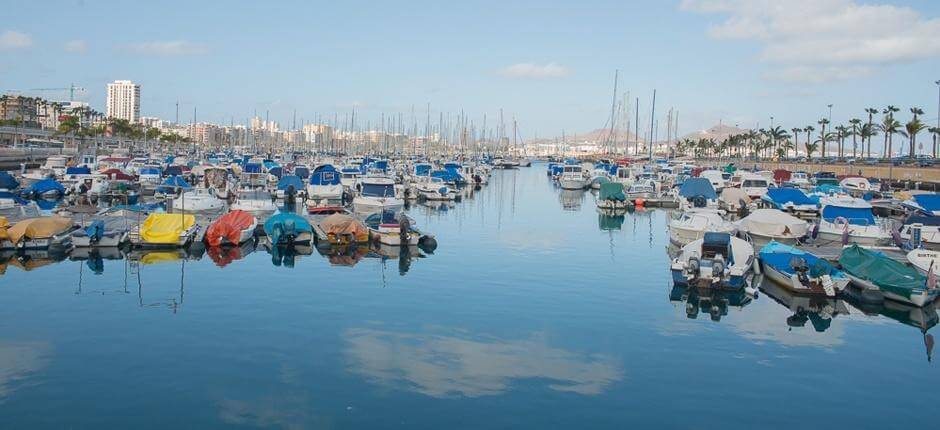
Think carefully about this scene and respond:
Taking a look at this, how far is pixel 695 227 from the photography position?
39.8m

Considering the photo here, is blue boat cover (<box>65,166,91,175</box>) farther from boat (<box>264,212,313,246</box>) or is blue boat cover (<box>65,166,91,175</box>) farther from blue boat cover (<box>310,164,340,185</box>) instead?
boat (<box>264,212,313,246</box>)

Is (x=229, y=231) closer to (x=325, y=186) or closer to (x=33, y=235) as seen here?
(x=33, y=235)

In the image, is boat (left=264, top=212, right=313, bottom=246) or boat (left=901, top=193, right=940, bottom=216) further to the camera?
boat (left=901, top=193, right=940, bottom=216)

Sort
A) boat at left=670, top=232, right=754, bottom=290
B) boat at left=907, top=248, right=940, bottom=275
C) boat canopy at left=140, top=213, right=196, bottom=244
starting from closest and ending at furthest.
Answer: boat at left=670, top=232, right=754, bottom=290 < boat at left=907, top=248, right=940, bottom=275 < boat canopy at left=140, top=213, right=196, bottom=244

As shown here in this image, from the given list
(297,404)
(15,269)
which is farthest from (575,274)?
(15,269)

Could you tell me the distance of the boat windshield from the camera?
55.1 m

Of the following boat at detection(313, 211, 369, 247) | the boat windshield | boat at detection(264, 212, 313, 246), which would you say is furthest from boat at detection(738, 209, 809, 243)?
the boat windshield

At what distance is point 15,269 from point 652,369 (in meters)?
23.4

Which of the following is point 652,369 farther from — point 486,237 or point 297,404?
point 486,237

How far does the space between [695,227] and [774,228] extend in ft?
11.5

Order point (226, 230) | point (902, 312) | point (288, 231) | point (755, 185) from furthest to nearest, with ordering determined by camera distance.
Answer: point (755, 185) → point (288, 231) → point (226, 230) → point (902, 312)

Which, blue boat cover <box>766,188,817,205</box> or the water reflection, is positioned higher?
blue boat cover <box>766,188,817,205</box>

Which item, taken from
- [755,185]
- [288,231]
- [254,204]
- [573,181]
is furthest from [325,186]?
[573,181]

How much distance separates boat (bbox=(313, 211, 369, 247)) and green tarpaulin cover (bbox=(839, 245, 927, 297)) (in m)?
19.9
